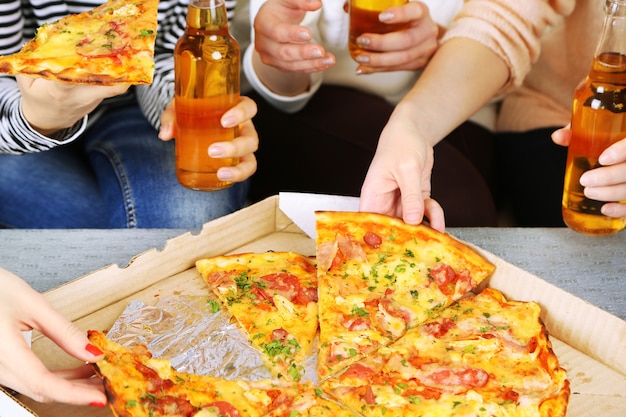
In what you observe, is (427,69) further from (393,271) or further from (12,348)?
(12,348)

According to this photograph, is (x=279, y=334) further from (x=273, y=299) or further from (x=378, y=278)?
(x=378, y=278)

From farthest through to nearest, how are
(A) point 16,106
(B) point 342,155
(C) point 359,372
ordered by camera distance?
(B) point 342,155, (A) point 16,106, (C) point 359,372

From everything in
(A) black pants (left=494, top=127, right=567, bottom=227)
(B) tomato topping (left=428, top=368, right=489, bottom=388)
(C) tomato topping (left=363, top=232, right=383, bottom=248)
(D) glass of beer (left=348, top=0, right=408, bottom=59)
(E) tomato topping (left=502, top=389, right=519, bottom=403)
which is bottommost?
(A) black pants (left=494, top=127, right=567, bottom=227)

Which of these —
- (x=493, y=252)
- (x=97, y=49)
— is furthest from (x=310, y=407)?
(x=97, y=49)

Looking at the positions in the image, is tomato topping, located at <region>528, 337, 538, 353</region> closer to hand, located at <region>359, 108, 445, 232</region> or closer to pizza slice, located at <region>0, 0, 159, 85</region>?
hand, located at <region>359, 108, 445, 232</region>

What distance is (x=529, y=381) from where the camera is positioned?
137cm

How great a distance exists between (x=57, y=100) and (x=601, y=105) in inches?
42.8

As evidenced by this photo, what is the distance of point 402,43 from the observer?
206cm

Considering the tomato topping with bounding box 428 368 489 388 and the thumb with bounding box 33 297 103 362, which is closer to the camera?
the thumb with bounding box 33 297 103 362

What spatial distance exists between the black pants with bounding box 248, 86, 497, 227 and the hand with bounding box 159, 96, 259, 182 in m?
0.50

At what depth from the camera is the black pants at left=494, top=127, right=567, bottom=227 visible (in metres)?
2.34

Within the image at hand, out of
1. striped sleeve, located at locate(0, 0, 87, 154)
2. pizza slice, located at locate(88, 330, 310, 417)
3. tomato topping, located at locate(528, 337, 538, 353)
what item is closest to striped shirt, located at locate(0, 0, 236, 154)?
striped sleeve, located at locate(0, 0, 87, 154)

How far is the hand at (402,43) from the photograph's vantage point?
1.97 m

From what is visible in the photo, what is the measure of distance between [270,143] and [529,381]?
1.33 metres
